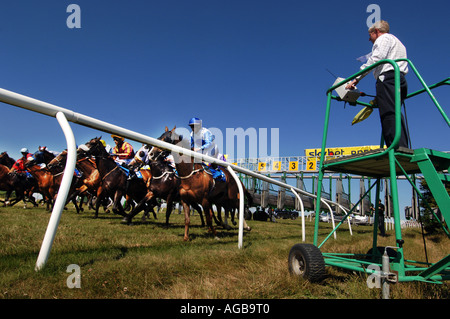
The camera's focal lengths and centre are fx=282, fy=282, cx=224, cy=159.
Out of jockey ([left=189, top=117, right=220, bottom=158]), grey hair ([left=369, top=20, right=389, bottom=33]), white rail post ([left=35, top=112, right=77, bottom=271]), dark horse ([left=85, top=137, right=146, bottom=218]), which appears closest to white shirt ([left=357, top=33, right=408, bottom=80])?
grey hair ([left=369, top=20, right=389, bottom=33])

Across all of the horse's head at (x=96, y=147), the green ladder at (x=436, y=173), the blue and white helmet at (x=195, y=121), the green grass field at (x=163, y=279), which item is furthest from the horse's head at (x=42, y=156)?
the green ladder at (x=436, y=173)

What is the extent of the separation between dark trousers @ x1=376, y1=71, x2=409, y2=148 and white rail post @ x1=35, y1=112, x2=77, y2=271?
3.28 metres

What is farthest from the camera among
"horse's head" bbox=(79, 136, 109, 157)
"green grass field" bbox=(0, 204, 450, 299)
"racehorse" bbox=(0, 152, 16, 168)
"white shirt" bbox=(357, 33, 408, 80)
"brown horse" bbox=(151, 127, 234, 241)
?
"racehorse" bbox=(0, 152, 16, 168)

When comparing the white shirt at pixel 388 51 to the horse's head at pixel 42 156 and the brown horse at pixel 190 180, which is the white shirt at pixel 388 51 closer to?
the brown horse at pixel 190 180

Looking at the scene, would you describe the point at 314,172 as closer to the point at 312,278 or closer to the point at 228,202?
the point at 228,202

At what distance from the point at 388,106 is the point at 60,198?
3508 mm

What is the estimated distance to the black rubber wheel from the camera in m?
2.88

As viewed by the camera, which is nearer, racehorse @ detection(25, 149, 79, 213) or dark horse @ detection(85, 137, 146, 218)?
dark horse @ detection(85, 137, 146, 218)

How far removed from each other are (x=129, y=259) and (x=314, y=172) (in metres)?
39.6

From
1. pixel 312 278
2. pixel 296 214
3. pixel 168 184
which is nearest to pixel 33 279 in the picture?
pixel 312 278

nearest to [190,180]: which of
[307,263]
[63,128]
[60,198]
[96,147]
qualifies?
[63,128]

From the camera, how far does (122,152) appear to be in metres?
11.5

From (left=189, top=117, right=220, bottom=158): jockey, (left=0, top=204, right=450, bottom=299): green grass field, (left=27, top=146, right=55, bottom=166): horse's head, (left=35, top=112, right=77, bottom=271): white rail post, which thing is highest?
(left=27, top=146, right=55, bottom=166): horse's head

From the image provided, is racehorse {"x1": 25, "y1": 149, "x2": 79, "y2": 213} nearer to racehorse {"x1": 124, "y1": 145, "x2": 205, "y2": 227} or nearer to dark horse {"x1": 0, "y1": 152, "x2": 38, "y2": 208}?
dark horse {"x1": 0, "y1": 152, "x2": 38, "y2": 208}
